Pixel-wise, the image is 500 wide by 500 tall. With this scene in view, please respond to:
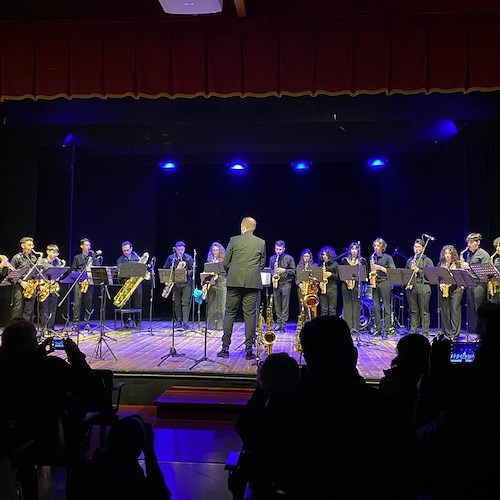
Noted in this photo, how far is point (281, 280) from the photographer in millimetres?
12875

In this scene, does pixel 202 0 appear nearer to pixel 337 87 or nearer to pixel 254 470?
pixel 337 87

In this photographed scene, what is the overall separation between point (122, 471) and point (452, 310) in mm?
9328

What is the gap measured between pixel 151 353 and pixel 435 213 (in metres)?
8.42

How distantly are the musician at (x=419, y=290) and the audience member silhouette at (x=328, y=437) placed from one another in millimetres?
9345

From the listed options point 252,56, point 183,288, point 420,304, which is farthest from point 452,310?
point 252,56

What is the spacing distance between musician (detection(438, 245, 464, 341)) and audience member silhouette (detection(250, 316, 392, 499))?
9.02 metres

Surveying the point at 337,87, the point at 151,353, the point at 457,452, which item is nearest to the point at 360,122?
the point at 337,87

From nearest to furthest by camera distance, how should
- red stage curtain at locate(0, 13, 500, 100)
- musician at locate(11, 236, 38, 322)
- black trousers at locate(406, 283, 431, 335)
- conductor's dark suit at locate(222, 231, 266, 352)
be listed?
red stage curtain at locate(0, 13, 500, 100) → conductor's dark suit at locate(222, 231, 266, 352) → musician at locate(11, 236, 38, 322) → black trousers at locate(406, 283, 431, 335)

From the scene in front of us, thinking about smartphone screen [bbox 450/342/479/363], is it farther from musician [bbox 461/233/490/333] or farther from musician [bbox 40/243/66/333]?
musician [bbox 40/243/66/333]

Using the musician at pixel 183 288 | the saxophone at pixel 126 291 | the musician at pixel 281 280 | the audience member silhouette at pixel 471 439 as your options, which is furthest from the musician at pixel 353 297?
the audience member silhouette at pixel 471 439

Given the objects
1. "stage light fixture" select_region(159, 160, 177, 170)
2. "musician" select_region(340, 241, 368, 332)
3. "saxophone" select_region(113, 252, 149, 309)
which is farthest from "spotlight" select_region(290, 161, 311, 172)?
"saxophone" select_region(113, 252, 149, 309)

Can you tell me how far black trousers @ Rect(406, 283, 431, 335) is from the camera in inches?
430

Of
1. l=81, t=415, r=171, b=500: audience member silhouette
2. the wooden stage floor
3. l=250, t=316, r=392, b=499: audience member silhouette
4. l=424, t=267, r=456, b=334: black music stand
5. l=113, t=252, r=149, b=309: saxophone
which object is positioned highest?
l=424, t=267, r=456, b=334: black music stand

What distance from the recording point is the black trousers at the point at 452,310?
33.8 feet
